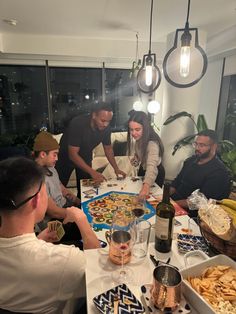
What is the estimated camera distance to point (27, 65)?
4.50m

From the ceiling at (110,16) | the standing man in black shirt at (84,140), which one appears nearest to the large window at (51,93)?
the ceiling at (110,16)

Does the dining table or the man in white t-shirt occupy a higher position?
the man in white t-shirt

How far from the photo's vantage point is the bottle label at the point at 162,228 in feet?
3.49

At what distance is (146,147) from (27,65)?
140 inches

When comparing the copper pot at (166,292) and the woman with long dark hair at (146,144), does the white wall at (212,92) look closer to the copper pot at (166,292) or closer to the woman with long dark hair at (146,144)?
the woman with long dark hair at (146,144)

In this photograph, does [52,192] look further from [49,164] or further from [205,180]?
[205,180]

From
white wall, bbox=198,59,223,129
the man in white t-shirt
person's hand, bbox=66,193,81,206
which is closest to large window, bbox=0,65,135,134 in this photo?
white wall, bbox=198,59,223,129

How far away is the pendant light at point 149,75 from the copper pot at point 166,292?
1.47 metres

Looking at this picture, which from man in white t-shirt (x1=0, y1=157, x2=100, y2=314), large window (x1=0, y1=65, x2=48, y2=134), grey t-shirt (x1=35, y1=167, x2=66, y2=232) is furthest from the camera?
large window (x1=0, y1=65, x2=48, y2=134)

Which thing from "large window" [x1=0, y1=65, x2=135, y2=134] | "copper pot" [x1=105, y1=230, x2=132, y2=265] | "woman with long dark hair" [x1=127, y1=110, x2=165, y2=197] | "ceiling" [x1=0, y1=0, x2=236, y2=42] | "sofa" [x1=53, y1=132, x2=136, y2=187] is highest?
"ceiling" [x1=0, y1=0, x2=236, y2=42]

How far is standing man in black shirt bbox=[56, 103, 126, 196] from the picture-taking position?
2342mm

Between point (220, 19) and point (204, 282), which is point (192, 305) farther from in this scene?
point (220, 19)

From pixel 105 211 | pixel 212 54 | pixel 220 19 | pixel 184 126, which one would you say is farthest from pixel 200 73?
pixel 212 54

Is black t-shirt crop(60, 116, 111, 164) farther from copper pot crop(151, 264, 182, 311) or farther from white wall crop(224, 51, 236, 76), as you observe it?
white wall crop(224, 51, 236, 76)
